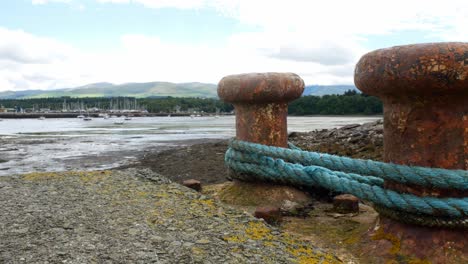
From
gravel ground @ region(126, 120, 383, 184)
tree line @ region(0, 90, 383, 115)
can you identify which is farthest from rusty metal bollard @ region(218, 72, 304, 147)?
tree line @ region(0, 90, 383, 115)

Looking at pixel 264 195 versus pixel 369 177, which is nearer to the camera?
pixel 369 177

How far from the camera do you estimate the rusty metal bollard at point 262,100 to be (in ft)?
10.3

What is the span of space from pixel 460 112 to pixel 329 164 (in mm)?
798

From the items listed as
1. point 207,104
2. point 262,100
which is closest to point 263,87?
point 262,100

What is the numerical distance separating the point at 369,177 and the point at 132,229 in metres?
1.39

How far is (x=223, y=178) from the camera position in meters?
9.70

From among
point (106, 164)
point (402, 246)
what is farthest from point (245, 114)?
point (106, 164)

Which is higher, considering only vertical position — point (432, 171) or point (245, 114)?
point (245, 114)

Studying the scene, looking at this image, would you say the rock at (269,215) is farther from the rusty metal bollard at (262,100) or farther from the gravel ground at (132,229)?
the rusty metal bollard at (262,100)

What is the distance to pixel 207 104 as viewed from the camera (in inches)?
6132

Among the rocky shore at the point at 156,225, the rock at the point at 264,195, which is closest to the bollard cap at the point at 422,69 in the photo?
the rocky shore at the point at 156,225

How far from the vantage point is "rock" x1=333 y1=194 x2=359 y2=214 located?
2857mm

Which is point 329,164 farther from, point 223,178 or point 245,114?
point 223,178

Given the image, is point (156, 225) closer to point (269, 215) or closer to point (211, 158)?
point (269, 215)
